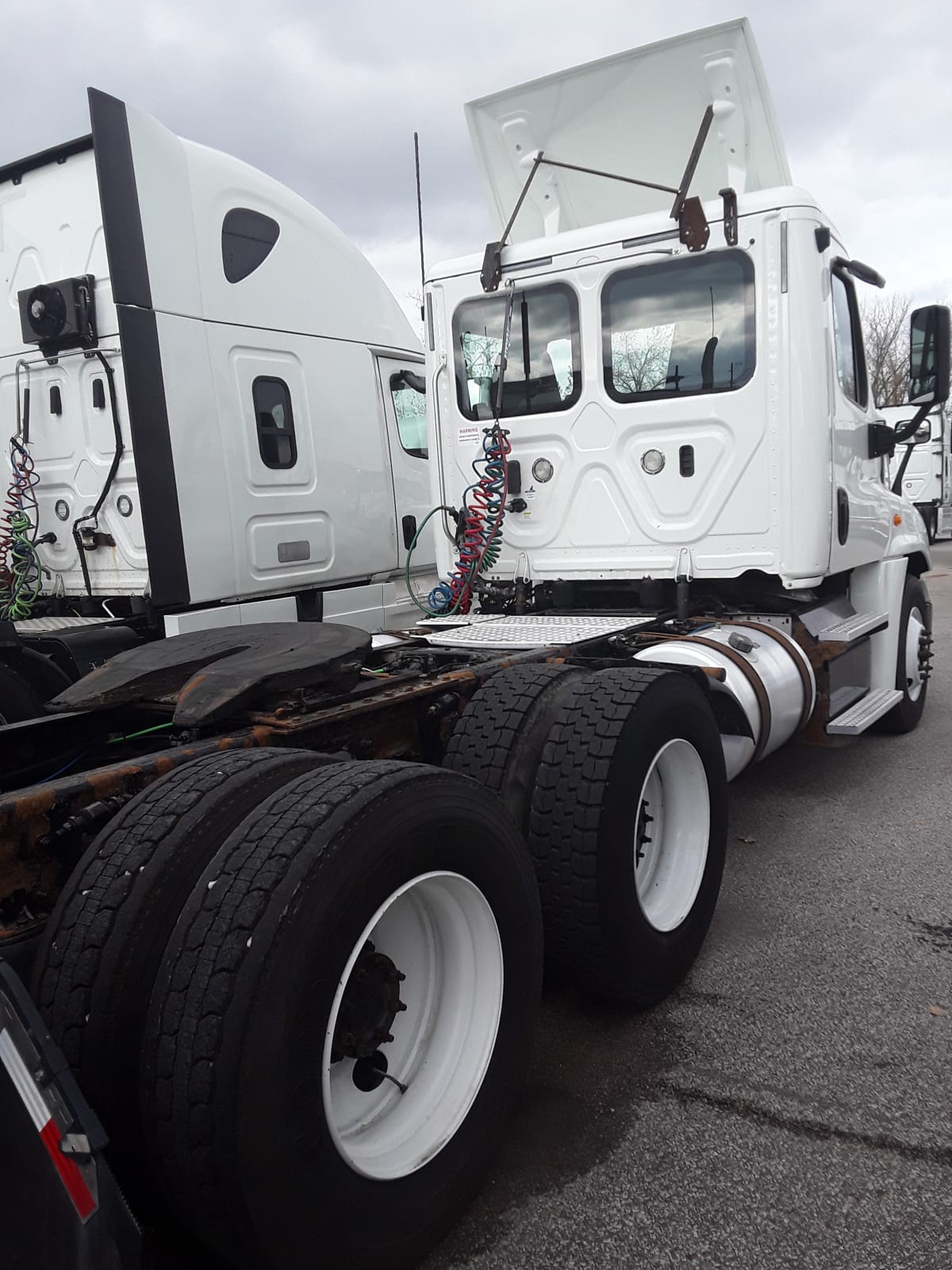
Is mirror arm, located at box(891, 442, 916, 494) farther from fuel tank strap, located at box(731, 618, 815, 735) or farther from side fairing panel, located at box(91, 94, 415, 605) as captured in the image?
side fairing panel, located at box(91, 94, 415, 605)

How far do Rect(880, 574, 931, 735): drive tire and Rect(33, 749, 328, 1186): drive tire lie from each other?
5.00m

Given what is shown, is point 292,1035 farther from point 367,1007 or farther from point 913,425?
point 913,425

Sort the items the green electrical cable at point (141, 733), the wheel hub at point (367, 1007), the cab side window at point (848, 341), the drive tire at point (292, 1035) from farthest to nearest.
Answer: the cab side window at point (848, 341) → the green electrical cable at point (141, 733) → the wheel hub at point (367, 1007) → the drive tire at point (292, 1035)

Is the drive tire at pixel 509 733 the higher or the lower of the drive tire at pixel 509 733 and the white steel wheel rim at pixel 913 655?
the higher

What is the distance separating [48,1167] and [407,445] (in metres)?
5.97

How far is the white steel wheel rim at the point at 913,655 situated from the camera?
6246 mm

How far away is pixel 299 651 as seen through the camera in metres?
2.96

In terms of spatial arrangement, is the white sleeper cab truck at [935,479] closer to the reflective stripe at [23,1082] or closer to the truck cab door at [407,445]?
the truck cab door at [407,445]

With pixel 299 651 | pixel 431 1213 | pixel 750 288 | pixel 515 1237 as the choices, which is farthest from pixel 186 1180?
pixel 750 288

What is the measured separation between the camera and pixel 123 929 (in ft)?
6.17

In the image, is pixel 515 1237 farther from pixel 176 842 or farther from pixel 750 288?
pixel 750 288

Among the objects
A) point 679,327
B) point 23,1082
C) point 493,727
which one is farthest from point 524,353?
point 23,1082

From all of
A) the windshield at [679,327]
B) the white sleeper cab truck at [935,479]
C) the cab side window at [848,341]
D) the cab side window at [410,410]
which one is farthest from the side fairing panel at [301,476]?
the white sleeper cab truck at [935,479]

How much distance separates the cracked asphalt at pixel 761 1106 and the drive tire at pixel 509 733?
79cm
